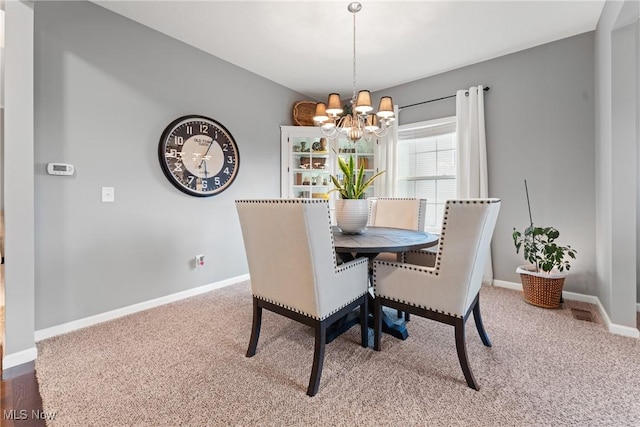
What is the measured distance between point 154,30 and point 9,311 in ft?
8.16

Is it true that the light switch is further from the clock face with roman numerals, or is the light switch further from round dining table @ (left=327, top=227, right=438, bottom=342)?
round dining table @ (left=327, top=227, right=438, bottom=342)

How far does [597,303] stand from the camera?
8.55 feet

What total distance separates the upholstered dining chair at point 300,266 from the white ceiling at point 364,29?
6.01 feet

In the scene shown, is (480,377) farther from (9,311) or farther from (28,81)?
(28,81)

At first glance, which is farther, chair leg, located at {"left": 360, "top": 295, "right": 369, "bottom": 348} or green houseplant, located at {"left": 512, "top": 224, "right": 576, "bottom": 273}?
green houseplant, located at {"left": 512, "top": 224, "right": 576, "bottom": 273}

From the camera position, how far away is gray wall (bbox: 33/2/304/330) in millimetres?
2049

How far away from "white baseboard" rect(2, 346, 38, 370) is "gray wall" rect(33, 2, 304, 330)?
1.10ft

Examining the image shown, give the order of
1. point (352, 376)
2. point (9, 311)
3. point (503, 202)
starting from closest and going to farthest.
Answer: point (352, 376), point (9, 311), point (503, 202)

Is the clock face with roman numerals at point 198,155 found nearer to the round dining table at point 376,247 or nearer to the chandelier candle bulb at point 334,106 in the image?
the chandelier candle bulb at point 334,106

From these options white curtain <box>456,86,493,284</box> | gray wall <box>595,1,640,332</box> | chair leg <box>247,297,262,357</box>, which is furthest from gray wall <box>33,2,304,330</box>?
gray wall <box>595,1,640,332</box>

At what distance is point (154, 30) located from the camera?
262 cm

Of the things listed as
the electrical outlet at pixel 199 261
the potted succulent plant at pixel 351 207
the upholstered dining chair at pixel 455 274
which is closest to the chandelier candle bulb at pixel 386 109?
the potted succulent plant at pixel 351 207

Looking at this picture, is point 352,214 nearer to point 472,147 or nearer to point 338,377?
point 338,377

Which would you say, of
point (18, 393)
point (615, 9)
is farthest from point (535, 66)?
point (18, 393)
